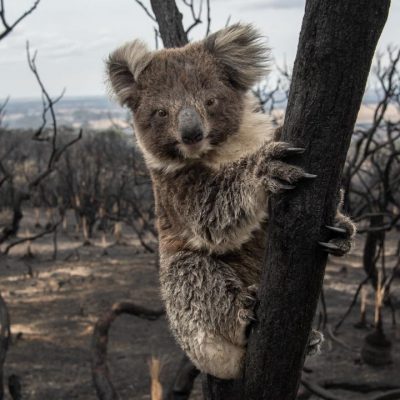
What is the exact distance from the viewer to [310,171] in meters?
1.80

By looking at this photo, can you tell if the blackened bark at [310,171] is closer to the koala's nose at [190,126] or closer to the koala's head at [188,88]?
the koala's nose at [190,126]

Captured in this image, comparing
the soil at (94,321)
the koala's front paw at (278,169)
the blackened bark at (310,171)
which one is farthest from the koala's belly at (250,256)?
the soil at (94,321)

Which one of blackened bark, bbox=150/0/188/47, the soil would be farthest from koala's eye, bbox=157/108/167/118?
the soil

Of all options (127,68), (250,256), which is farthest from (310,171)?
(127,68)

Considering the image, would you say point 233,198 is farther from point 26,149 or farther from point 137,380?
point 26,149

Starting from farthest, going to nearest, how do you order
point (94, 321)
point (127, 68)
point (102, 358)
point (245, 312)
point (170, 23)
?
point (94, 321) → point (102, 358) → point (170, 23) → point (127, 68) → point (245, 312)

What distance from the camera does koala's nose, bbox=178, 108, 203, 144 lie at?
8.52 feet

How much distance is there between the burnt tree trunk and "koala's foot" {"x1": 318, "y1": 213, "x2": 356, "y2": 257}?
0.03 m

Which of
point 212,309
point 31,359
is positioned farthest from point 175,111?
point 31,359

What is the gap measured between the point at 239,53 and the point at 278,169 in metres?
1.19

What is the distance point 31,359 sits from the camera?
364 inches

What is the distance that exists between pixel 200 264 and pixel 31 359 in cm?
743

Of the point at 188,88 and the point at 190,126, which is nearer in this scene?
the point at 190,126

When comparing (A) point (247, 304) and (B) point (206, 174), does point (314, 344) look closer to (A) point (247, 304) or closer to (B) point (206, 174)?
(A) point (247, 304)
